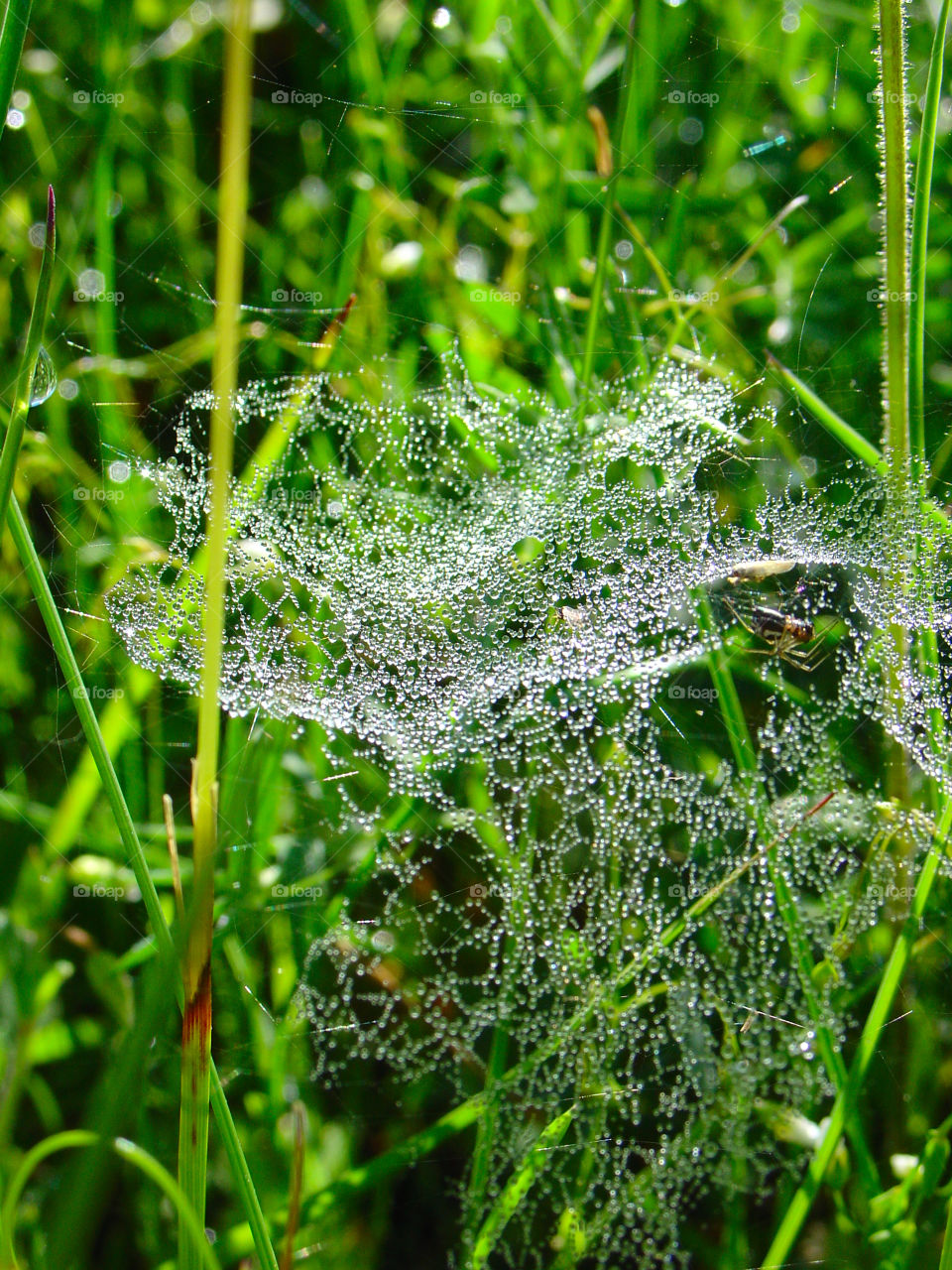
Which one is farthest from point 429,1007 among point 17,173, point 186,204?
point 17,173

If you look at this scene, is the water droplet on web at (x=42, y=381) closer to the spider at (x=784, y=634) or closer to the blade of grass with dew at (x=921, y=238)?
the spider at (x=784, y=634)

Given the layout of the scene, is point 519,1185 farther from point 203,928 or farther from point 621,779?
point 203,928

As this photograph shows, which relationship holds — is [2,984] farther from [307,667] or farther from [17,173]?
[17,173]

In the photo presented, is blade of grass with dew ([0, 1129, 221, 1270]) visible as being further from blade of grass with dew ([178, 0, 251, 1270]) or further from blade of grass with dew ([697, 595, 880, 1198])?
blade of grass with dew ([697, 595, 880, 1198])

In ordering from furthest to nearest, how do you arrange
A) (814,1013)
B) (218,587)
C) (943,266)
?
1. (943,266)
2. (814,1013)
3. (218,587)

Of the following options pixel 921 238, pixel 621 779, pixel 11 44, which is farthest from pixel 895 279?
pixel 11 44

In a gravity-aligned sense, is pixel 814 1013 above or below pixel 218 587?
below

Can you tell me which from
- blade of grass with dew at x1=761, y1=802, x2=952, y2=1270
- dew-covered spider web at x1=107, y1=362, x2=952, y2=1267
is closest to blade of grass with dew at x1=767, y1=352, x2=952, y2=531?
dew-covered spider web at x1=107, y1=362, x2=952, y2=1267

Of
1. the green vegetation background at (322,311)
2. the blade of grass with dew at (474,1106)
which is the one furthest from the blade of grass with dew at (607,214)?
the blade of grass with dew at (474,1106)
